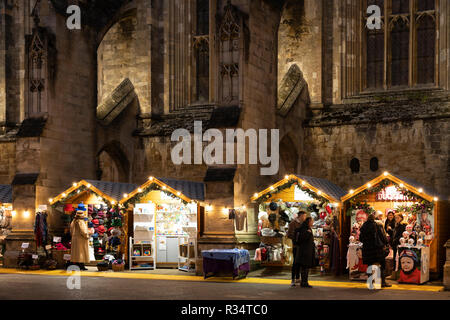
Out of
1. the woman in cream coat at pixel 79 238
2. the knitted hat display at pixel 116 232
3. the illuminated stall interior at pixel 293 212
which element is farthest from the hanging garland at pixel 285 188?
the woman in cream coat at pixel 79 238

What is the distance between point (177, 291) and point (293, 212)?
5.93 m

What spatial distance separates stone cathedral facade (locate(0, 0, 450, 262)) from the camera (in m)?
20.1

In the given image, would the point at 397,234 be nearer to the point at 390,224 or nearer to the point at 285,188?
the point at 390,224

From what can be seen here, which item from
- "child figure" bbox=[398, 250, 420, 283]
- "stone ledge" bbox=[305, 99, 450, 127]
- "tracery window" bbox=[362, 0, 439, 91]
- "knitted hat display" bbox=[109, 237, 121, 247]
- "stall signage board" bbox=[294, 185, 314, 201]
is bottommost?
"child figure" bbox=[398, 250, 420, 283]

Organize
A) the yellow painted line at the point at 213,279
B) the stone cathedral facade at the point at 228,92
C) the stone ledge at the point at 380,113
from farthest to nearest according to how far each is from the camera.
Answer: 1. the stone ledge at the point at 380,113
2. the stone cathedral facade at the point at 228,92
3. the yellow painted line at the point at 213,279

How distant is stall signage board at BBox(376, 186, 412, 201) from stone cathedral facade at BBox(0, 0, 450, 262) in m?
3.52

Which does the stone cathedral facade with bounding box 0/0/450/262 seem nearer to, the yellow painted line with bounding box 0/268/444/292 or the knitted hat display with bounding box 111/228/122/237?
the yellow painted line with bounding box 0/268/444/292

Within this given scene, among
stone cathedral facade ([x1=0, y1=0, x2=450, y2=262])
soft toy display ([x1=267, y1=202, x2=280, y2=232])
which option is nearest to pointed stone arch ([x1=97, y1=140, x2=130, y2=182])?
stone cathedral facade ([x1=0, y1=0, x2=450, y2=262])

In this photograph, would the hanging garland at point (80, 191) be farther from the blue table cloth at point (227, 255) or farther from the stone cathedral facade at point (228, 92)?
the blue table cloth at point (227, 255)

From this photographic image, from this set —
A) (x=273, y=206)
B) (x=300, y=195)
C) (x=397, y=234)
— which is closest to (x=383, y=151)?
(x=300, y=195)

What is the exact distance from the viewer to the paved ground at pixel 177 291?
1307 cm

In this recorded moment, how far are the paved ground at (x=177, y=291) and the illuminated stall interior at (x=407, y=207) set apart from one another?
9.13 feet

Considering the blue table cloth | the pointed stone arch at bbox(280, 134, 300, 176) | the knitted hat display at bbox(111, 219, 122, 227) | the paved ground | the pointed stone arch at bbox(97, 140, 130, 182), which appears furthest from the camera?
the pointed stone arch at bbox(97, 140, 130, 182)
